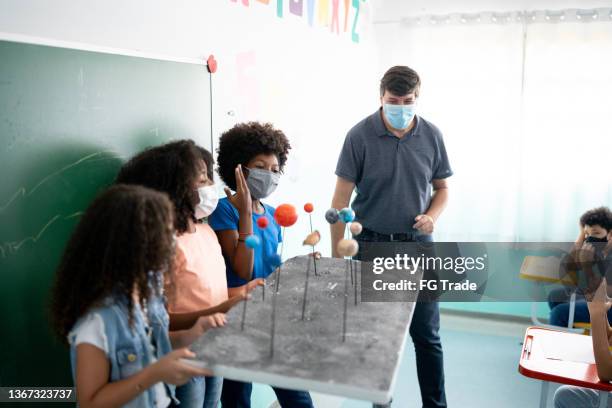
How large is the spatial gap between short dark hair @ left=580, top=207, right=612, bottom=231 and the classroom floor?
98 cm

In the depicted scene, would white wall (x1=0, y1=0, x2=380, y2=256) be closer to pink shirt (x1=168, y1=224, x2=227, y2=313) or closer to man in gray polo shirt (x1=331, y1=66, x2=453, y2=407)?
man in gray polo shirt (x1=331, y1=66, x2=453, y2=407)

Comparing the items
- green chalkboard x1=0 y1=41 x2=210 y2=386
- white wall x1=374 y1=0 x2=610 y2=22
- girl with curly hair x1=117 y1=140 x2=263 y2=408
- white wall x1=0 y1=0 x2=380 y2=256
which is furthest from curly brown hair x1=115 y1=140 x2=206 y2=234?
white wall x1=374 y1=0 x2=610 y2=22

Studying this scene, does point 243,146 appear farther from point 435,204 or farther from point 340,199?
point 435,204

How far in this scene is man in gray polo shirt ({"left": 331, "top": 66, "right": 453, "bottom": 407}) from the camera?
2.44 m

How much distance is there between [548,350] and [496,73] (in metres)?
2.51

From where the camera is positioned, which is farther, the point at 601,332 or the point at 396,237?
the point at 396,237

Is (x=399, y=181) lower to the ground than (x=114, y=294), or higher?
higher

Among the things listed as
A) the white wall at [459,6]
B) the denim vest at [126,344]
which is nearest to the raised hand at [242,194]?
the denim vest at [126,344]

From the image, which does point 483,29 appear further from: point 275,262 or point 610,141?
point 275,262

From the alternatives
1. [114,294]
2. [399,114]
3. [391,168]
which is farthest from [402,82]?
[114,294]

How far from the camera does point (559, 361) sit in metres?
1.95

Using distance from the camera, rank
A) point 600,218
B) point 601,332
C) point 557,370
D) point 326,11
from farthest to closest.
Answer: point 600,218 < point 326,11 < point 557,370 < point 601,332

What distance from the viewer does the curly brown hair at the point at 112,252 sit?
1193 millimetres

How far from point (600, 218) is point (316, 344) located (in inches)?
117
